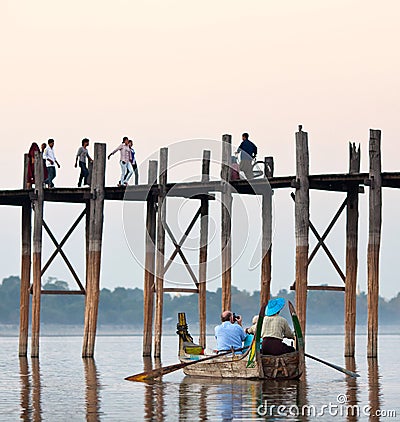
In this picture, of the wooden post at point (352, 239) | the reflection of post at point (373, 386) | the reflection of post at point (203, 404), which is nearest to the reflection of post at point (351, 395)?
the reflection of post at point (373, 386)

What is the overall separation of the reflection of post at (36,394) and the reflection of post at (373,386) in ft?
16.9

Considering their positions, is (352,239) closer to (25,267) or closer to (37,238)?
(37,238)

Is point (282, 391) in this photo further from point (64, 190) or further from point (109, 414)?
point (64, 190)

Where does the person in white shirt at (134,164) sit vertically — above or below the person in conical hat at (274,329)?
above

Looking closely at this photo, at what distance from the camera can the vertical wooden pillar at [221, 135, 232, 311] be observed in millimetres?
37562

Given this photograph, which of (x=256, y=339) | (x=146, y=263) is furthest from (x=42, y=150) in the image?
(x=256, y=339)

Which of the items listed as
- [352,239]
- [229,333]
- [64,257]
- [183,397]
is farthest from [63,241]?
[183,397]

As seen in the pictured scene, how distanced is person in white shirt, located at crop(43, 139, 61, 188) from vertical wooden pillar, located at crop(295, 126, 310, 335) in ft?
24.2

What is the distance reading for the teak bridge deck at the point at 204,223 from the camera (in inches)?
1396

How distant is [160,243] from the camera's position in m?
39.8

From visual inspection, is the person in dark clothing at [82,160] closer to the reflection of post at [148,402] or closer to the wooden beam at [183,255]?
the wooden beam at [183,255]

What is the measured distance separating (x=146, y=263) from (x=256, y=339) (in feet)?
41.6

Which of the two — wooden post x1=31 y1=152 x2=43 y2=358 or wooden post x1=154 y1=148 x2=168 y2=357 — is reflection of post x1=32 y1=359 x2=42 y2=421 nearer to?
wooden post x1=31 y1=152 x2=43 y2=358

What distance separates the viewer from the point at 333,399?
25.0 m
